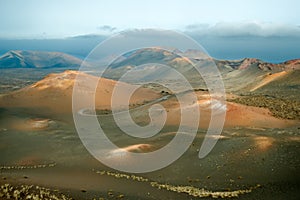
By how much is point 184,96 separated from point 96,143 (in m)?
27.6

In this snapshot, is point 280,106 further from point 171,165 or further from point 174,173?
point 174,173

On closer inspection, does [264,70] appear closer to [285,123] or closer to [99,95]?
[99,95]

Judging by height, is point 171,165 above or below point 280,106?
above

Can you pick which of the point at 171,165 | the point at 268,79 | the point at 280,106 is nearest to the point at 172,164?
the point at 171,165

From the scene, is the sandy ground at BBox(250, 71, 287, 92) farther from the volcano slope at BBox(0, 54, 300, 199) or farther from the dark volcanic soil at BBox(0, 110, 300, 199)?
the dark volcanic soil at BBox(0, 110, 300, 199)

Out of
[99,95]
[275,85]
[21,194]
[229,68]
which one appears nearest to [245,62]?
[229,68]

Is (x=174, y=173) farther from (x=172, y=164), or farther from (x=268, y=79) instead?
(x=268, y=79)

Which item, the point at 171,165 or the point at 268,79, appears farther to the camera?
the point at 268,79

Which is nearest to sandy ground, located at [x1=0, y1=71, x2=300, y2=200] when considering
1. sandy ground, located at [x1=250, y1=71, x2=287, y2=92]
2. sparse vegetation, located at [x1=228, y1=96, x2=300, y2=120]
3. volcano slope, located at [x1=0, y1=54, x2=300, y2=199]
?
volcano slope, located at [x1=0, y1=54, x2=300, y2=199]

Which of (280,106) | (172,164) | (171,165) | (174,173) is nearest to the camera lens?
(174,173)

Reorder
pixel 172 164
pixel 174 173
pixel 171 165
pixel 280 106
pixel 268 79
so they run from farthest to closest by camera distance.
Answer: pixel 268 79
pixel 280 106
pixel 172 164
pixel 171 165
pixel 174 173

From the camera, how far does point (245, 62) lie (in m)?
181

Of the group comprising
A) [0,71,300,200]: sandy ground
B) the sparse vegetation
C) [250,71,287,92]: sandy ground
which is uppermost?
[0,71,300,200]: sandy ground

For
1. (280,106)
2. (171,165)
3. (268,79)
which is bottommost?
(268,79)
